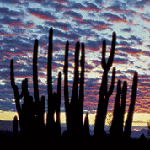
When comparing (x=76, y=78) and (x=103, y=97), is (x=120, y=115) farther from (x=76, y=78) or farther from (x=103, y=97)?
(x=76, y=78)

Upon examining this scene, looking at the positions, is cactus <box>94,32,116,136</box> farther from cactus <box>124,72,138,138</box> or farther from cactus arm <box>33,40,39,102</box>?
cactus arm <box>33,40,39,102</box>

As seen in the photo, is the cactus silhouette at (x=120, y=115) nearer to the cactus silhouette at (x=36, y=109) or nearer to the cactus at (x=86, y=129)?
the cactus at (x=86, y=129)

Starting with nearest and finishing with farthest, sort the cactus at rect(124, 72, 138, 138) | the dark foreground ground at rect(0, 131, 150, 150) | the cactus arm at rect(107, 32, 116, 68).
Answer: the dark foreground ground at rect(0, 131, 150, 150) → the cactus arm at rect(107, 32, 116, 68) → the cactus at rect(124, 72, 138, 138)

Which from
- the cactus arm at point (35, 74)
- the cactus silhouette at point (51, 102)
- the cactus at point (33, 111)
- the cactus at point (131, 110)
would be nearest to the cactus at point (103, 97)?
the cactus at point (131, 110)

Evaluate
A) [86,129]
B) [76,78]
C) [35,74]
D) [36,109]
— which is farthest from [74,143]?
[35,74]

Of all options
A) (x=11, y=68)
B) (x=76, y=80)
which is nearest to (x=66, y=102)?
(x=76, y=80)

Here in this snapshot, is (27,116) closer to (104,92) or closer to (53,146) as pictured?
(53,146)

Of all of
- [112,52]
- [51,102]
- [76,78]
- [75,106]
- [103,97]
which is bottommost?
[75,106]

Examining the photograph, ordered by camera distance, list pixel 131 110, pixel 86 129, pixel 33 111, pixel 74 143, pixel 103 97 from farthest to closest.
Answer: pixel 131 110, pixel 86 129, pixel 33 111, pixel 103 97, pixel 74 143

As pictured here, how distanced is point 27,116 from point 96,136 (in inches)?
109

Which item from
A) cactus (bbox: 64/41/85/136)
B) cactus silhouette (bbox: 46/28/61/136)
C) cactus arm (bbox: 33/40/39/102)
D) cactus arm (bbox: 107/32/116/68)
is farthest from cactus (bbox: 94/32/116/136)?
cactus arm (bbox: 33/40/39/102)

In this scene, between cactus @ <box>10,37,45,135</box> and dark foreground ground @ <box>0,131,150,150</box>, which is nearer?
dark foreground ground @ <box>0,131,150,150</box>

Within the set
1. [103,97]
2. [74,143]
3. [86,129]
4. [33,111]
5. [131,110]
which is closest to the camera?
[74,143]

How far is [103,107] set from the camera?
13.2m
